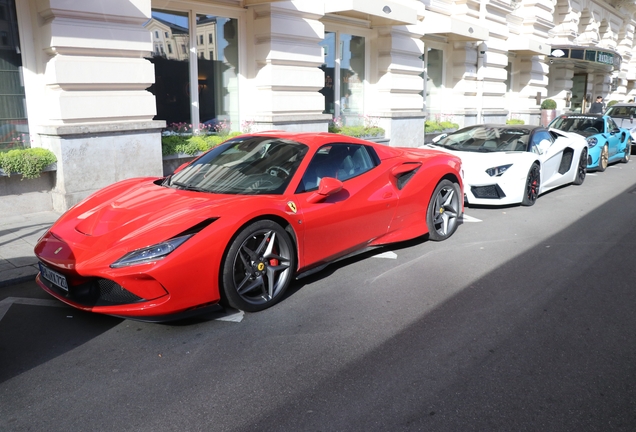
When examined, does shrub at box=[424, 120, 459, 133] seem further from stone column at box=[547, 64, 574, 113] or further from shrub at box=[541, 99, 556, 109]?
stone column at box=[547, 64, 574, 113]

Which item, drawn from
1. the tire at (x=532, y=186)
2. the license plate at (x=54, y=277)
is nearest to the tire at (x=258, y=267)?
the license plate at (x=54, y=277)

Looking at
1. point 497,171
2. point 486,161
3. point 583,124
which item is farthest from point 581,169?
point 486,161

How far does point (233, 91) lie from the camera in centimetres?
1155

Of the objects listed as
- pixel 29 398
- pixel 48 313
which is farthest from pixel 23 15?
pixel 29 398

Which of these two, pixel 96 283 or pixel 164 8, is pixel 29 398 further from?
pixel 164 8

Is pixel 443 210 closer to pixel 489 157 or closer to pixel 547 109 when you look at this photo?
pixel 489 157

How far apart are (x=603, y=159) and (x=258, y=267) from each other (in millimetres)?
11584

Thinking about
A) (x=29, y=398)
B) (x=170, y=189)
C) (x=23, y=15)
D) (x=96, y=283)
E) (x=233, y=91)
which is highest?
(x=23, y=15)

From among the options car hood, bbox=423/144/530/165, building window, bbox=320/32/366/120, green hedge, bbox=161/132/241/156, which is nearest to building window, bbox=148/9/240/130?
green hedge, bbox=161/132/241/156

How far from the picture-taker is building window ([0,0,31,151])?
26.8 ft

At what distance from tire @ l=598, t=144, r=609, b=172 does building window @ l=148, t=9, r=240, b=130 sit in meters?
8.34

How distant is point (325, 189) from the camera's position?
4.88 meters

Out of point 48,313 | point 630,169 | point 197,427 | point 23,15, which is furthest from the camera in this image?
point 630,169

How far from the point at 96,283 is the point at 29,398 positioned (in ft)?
3.31
